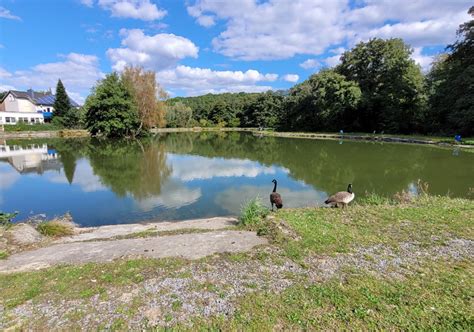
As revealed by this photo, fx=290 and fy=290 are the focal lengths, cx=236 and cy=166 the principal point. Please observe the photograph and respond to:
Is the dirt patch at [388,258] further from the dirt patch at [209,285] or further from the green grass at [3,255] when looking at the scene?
the green grass at [3,255]

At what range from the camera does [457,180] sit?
13797 mm

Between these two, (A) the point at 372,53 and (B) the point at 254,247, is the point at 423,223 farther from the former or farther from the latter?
(A) the point at 372,53

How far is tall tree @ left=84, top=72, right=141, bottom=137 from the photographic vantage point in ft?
143

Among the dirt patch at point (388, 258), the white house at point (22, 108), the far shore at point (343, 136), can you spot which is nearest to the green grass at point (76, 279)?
the dirt patch at point (388, 258)

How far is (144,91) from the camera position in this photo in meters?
47.0

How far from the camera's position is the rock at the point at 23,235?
6.61 m

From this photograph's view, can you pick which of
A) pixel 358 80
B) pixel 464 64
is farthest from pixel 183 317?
pixel 358 80

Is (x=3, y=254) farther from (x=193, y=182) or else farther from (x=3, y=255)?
(x=193, y=182)

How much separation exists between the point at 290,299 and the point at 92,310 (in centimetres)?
252

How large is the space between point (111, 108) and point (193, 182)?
112 ft

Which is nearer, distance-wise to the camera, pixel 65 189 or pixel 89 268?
pixel 89 268

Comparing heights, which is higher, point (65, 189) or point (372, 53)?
point (372, 53)

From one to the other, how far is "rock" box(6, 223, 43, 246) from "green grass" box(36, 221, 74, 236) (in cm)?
18

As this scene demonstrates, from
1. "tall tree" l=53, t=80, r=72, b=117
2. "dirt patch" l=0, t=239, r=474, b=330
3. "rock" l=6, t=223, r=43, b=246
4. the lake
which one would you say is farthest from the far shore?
"rock" l=6, t=223, r=43, b=246
